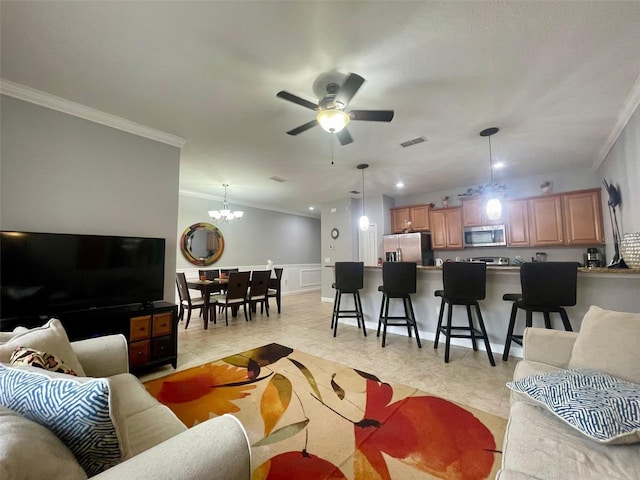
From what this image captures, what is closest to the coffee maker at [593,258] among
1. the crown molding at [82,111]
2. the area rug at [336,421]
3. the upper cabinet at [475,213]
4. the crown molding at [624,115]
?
the upper cabinet at [475,213]

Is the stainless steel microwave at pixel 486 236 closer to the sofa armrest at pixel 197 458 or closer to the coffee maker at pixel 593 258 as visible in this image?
the coffee maker at pixel 593 258

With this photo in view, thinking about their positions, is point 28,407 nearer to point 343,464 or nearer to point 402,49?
point 343,464

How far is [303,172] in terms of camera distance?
4.68 meters

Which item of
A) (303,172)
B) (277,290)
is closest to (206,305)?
(277,290)

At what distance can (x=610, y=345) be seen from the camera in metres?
1.33

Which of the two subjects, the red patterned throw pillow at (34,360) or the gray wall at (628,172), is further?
the gray wall at (628,172)

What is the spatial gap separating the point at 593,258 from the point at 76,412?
6157mm

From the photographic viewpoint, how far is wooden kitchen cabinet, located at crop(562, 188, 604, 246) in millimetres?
4285

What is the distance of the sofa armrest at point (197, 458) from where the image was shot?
0.64m

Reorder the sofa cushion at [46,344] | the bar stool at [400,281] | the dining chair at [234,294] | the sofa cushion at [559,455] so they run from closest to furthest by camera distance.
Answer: the sofa cushion at [559,455], the sofa cushion at [46,344], the bar stool at [400,281], the dining chair at [234,294]

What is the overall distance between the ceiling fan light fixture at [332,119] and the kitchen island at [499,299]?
2.16 metres

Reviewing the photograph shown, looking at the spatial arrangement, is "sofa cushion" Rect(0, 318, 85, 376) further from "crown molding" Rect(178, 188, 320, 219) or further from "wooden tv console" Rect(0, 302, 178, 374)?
"crown molding" Rect(178, 188, 320, 219)

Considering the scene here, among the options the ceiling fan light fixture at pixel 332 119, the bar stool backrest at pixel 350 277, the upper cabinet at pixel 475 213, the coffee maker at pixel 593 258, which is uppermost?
the ceiling fan light fixture at pixel 332 119

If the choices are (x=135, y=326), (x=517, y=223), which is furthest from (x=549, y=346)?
(x=517, y=223)
